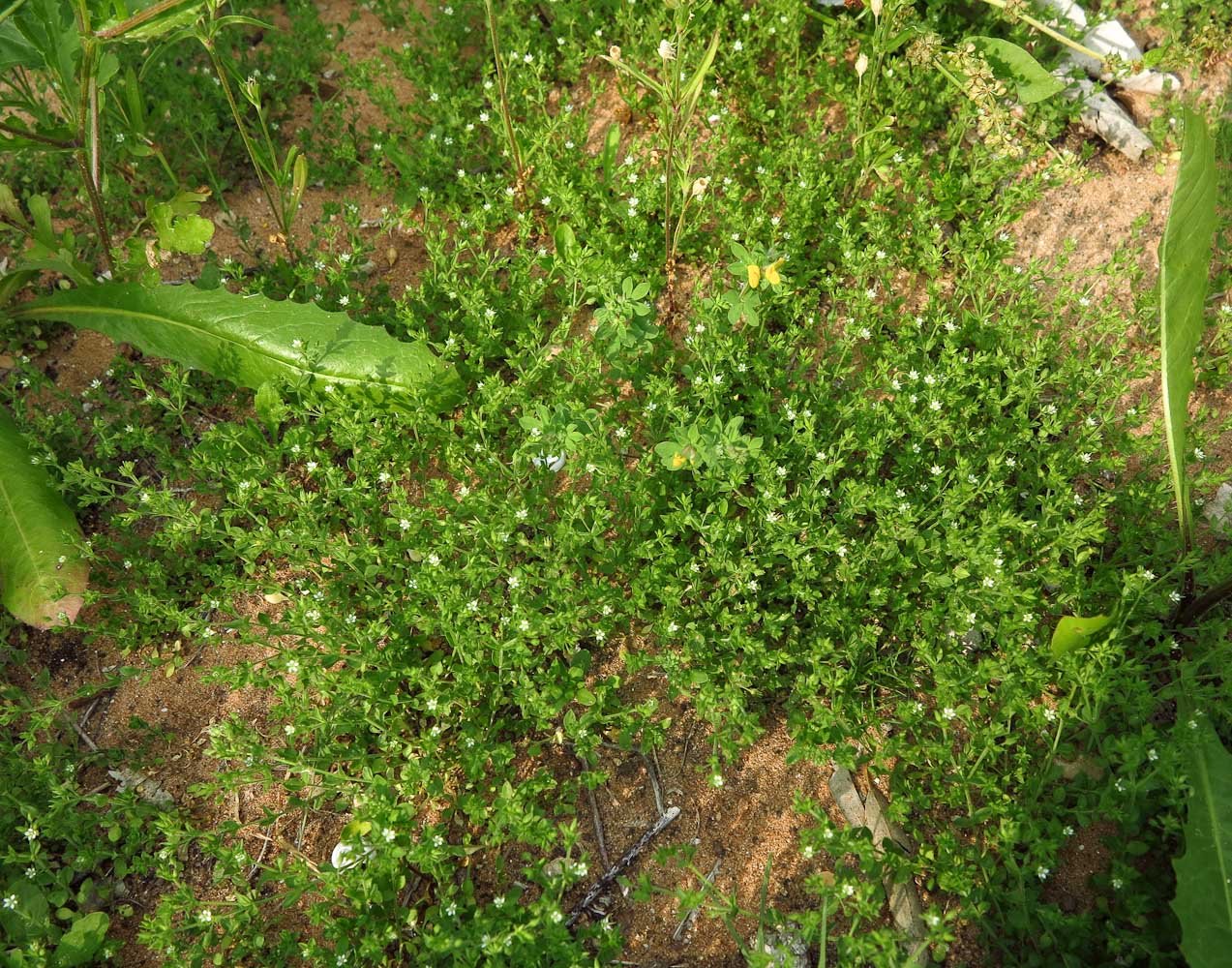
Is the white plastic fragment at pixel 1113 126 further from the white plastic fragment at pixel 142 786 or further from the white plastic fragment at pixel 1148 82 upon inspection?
the white plastic fragment at pixel 142 786

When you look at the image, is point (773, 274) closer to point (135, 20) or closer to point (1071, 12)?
point (135, 20)

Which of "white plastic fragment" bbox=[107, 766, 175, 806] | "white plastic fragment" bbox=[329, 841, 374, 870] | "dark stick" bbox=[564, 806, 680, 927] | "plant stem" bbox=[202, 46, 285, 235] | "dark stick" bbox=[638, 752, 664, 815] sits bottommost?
"white plastic fragment" bbox=[107, 766, 175, 806]

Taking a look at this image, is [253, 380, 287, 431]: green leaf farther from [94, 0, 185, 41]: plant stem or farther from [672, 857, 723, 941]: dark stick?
[672, 857, 723, 941]: dark stick

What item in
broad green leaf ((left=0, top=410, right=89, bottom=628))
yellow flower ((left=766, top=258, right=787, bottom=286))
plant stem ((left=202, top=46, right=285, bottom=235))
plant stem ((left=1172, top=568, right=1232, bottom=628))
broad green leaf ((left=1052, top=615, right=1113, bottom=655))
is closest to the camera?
broad green leaf ((left=1052, top=615, right=1113, bottom=655))

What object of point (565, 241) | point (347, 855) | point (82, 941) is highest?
point (565, 241)

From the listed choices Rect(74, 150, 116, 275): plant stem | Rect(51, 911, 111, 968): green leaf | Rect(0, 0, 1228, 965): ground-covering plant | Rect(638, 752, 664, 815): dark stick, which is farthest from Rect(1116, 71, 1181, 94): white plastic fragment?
Rect(51, 911, 111, 968): green leaf

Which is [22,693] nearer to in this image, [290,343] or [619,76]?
[290,343]

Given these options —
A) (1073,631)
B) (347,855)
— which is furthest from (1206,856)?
(347,855)
